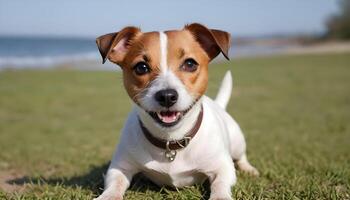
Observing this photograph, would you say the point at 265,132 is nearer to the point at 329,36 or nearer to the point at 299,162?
the point at 299,162

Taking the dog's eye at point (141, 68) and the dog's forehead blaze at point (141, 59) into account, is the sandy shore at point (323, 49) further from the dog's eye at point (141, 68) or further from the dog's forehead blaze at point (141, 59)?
the dog's eye at point (141, 68)

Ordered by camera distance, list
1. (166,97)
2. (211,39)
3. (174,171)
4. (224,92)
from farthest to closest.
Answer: (224,92) < (211,39) < (174,171) < (166,97)

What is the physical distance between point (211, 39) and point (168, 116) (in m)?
0.87

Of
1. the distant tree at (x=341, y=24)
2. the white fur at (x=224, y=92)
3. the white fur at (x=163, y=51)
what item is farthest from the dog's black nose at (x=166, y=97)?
the distant tree at (x=341, y=24)

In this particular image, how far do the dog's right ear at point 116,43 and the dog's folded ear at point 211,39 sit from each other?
518mm

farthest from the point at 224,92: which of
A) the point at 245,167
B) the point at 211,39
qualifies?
the point at 211,39

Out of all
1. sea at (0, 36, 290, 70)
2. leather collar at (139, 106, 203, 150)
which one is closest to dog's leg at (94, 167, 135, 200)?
leather collar at (139, 106, 203, 150)

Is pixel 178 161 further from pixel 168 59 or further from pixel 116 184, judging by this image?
pixel 168 59

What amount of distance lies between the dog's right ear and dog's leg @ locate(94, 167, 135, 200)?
0.98m

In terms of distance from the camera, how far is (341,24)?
71625 millimetres

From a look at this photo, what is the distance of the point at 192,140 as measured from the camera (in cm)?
392

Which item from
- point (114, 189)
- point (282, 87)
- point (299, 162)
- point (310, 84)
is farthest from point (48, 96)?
point (114, 189)

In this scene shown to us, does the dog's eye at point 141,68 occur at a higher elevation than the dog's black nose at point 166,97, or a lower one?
higher

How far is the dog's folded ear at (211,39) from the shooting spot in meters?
3.88
